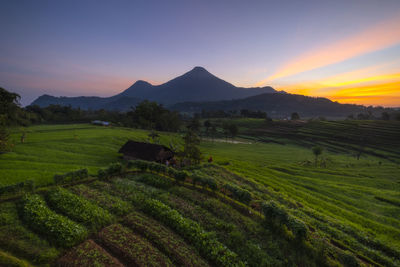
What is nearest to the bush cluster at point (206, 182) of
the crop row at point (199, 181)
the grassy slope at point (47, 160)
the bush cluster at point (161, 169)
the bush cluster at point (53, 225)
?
the crop row at point (199, 181)

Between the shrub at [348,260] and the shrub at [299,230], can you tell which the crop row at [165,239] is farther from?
the shrub at [348,260]

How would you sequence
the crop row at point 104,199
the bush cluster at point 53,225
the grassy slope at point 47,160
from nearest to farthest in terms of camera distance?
the bush cluster at point 53,225
the crop row at point 104,199
the grassy slope at point 47,160

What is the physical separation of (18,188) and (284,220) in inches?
1023

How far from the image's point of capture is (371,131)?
109000mm

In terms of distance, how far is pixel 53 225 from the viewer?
40.8ft

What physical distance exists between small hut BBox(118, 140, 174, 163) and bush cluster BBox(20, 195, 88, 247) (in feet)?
76.0

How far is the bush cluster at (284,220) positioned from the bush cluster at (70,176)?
2250cm

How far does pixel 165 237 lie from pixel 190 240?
1919mm

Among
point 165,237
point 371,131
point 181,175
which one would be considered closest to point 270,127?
point 371,131

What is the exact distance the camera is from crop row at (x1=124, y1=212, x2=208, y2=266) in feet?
37.4

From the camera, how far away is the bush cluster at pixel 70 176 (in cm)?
2030

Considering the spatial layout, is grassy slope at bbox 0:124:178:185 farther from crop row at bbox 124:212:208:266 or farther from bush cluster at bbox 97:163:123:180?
crop row at bbox 124:212:208:266

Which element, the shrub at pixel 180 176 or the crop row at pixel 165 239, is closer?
the crop row at pixel 165 239

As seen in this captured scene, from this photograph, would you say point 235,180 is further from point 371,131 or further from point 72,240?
point 371,131
